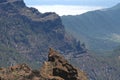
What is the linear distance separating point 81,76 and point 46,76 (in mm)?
11178

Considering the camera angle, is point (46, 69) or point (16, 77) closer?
point (16, 77)

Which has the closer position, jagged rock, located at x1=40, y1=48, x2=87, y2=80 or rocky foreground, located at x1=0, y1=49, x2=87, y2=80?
rocky foreground, located at x1=0, y1=49, x2=87, y2=80

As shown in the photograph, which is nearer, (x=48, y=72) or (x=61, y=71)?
(x=48, y=72)

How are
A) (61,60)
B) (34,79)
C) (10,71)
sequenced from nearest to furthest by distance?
1. (34,79)
2. (10,71)
3. (61,60)

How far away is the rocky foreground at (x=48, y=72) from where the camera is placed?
276 ft

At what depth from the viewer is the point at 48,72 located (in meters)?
88.7

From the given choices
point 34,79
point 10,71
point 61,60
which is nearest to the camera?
point 34,79

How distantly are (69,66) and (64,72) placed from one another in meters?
2.49

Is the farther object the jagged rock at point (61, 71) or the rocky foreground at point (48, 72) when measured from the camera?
the jagged rock at point (61, 71)

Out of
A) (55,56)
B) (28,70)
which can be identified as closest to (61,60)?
(55,56)

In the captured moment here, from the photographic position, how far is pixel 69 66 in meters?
92.2

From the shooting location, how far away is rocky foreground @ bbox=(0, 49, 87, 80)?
84188 millimetres

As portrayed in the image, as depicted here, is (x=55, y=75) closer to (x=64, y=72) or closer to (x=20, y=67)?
(x=64, y=72)

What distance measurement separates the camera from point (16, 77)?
8419 cm
